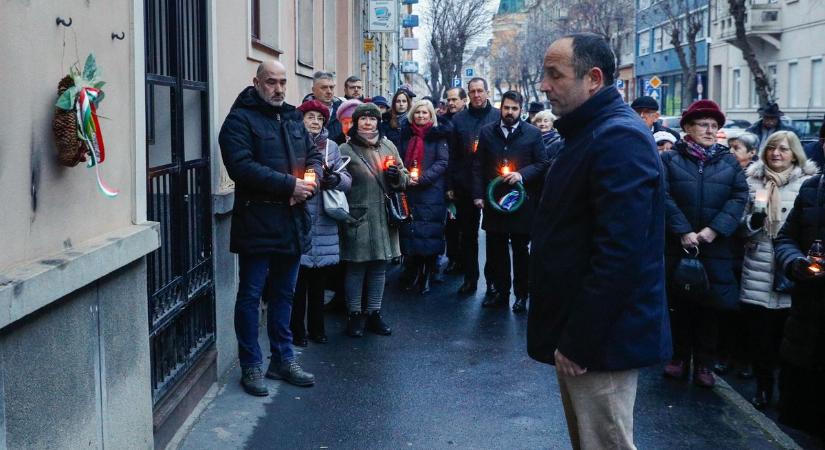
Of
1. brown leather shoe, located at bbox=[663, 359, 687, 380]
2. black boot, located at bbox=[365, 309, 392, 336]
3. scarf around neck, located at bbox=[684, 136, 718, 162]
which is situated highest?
scarf around neck, located at bbox=[684, 136, 718, 162]

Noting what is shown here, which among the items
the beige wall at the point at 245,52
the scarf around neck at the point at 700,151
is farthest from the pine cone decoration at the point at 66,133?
the scarf around neck at the point at 700,151

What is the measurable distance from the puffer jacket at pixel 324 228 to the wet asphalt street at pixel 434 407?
713 mm

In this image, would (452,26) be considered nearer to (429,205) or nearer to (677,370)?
(429,205)

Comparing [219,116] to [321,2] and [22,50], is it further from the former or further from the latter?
[321,2]

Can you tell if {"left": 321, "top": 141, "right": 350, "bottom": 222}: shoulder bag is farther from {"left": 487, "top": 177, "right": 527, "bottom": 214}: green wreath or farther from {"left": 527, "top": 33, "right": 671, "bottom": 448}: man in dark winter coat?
{"left": 527, "top": 33, "right": 671, "bottom": 448}: man in dark winter coat

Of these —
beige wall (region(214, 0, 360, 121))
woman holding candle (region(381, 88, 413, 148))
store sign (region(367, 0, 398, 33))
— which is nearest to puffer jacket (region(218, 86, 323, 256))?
beige wall (region(214, 0, 360, 121))

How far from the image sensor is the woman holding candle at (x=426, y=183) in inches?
376

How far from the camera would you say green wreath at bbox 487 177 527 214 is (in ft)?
29.0

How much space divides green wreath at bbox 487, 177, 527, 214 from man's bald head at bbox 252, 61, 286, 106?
338 cm

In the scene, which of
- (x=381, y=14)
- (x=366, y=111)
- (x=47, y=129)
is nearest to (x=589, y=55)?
(x=47, y=129)

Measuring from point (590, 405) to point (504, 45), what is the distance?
88631 millimetres

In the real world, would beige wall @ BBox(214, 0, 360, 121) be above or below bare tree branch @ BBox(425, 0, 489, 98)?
below

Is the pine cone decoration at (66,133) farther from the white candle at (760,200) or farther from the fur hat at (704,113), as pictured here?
the white candle at (760,200)

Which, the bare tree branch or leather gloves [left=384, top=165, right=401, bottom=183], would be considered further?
the bare tree branch
